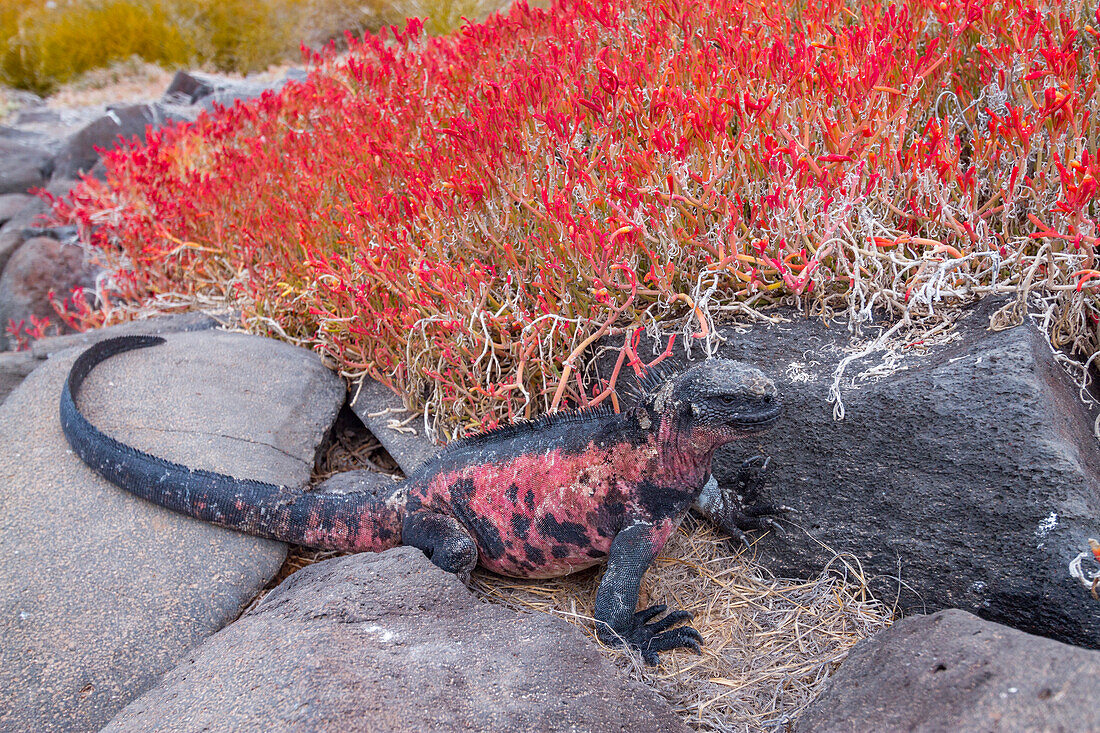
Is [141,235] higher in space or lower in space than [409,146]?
lower

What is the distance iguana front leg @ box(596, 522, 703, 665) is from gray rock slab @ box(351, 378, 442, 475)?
1.02 metres

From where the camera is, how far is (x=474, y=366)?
11.0 feet

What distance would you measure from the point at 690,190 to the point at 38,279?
6.01 metres

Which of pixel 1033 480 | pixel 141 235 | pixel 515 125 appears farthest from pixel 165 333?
pixel 1033 480

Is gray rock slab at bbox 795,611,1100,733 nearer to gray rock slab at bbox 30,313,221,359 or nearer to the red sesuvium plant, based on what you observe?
the red sesuvium plant

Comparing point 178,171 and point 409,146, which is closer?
point 409,146

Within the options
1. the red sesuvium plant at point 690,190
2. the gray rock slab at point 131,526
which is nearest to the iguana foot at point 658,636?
the red sesuvium plant at point 690,190

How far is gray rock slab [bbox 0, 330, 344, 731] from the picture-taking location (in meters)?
2.50

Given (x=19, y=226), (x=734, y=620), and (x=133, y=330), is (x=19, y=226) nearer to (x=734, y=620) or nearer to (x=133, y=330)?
(x=133, y=330)

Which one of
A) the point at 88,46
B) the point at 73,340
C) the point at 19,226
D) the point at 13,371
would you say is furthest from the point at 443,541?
the point at 88,46

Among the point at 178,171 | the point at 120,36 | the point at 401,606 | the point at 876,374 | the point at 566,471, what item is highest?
the point at 120,36

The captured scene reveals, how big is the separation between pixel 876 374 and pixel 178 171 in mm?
5399

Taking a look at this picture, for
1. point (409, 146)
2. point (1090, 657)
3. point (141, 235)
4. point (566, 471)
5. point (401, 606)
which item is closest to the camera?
point (1090, 657)

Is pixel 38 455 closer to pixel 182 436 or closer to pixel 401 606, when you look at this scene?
pixel 182 436
